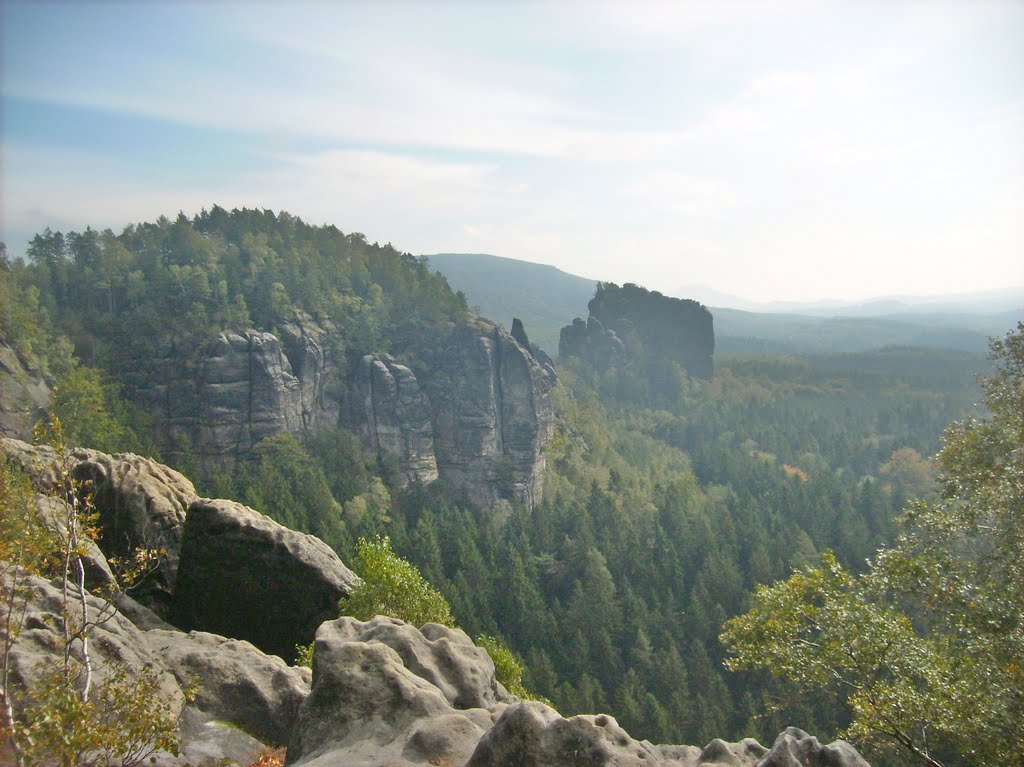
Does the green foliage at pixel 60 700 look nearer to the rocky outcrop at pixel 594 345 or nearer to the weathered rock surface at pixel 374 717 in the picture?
the weathered rock surface at pixel 374 717

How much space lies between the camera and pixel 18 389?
58875 mm

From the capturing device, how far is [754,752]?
15.9 meters

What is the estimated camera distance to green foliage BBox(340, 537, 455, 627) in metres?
27.6

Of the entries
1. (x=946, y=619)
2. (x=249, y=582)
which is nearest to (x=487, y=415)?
(x=249, y=582)

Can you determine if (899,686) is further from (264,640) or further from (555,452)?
(555,452)

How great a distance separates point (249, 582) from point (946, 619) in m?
25.5

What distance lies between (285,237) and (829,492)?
306 ft

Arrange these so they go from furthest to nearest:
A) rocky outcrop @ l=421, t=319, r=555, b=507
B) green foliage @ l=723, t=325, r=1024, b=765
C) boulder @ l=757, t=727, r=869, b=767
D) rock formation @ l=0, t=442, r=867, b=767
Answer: rocky outcrop @ l=421, t=319, r=555, b=507 < green foliage @ l=723, t=325, r=1024, b=765 < rock formation @ l=0, t=442, r=867, b=767 < boulder @ l=757, t=727, r=869, b=767

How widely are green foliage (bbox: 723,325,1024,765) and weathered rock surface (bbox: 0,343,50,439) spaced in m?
61.4

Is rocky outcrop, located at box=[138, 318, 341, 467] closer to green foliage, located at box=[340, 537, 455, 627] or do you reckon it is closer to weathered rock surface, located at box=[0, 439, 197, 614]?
weathered rock surface, located at box=[0, 439, 197, 614]

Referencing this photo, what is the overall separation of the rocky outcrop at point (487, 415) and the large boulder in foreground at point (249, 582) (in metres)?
64.3

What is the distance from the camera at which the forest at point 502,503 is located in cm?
6000

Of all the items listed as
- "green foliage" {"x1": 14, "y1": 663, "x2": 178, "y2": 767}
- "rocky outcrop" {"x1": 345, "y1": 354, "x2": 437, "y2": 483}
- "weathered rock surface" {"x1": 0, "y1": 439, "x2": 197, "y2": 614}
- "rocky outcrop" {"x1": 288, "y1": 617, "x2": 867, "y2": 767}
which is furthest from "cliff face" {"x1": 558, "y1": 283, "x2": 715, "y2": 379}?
"green foliage" {"x1": 14, "y1": 663, "x2": 178, "y2": 767}

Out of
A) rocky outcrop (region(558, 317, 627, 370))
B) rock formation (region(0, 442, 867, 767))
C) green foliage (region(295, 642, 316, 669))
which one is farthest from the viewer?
rocky outcrop (region(558, 317, 627, 370))
